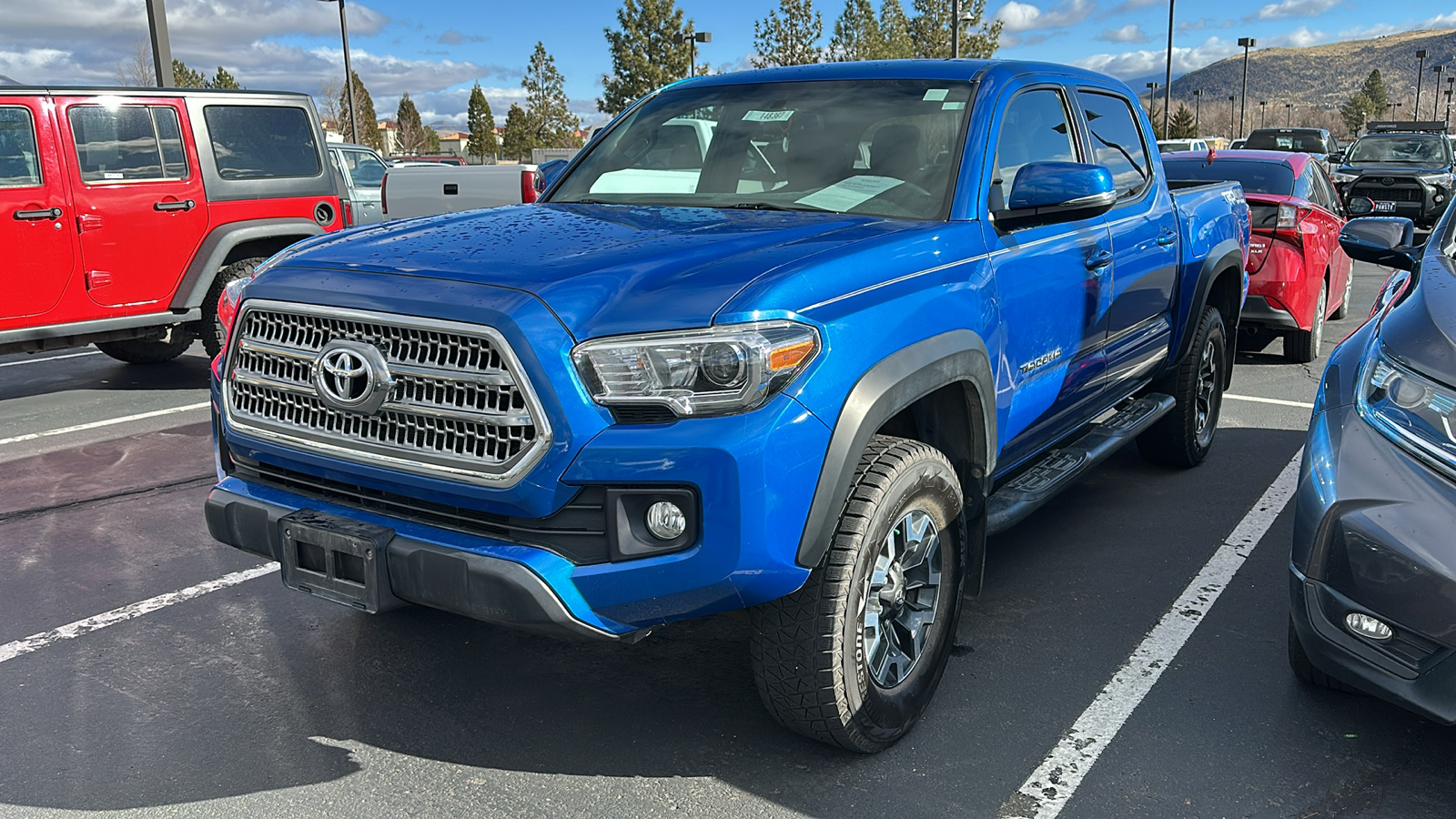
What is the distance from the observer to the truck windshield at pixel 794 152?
3701mm

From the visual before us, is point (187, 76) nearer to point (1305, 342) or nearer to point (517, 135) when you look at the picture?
point (517, 135)

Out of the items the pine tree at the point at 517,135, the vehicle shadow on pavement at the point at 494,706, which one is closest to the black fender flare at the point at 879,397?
the vehicle shadow on pavement at the point at 494,706

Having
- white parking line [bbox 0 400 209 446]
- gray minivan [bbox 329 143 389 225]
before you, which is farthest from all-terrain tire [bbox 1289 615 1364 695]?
gray minivan [bbox 329 143 389 225]

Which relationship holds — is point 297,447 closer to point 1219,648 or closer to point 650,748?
point 650,748

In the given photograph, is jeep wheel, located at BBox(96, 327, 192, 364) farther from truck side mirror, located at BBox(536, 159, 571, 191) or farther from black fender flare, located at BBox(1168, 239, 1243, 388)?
black fender flare, located at BBox(1168, 239, 1243, 388)

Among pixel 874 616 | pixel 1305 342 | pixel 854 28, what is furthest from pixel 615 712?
pixel 854 28

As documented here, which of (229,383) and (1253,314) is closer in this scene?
(229,383)

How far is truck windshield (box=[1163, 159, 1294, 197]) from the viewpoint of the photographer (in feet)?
29.0

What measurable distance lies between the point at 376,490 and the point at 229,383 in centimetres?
61

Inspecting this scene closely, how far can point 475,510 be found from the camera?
275 centimetres

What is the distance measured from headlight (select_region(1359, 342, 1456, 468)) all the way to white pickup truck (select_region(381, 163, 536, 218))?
9626 millimetres

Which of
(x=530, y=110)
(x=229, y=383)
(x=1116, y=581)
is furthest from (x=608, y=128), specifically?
(x=530, y=110)

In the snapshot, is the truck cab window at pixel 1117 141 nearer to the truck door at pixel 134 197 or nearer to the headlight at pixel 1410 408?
the headlight at pixel 1410 408

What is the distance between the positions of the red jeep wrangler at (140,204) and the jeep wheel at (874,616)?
20.8ft
